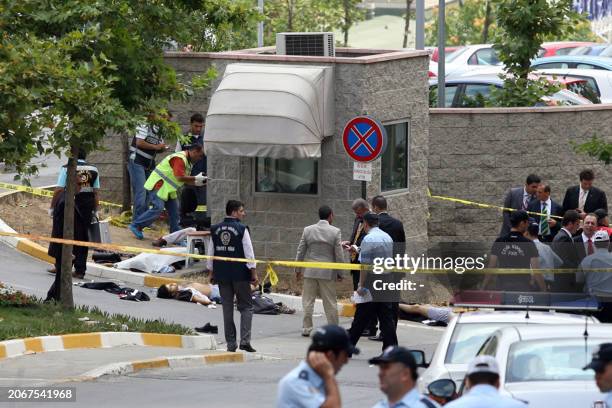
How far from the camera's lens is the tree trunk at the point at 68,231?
17.3 metres

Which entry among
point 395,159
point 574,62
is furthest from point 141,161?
point 574,62

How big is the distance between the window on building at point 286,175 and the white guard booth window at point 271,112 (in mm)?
385

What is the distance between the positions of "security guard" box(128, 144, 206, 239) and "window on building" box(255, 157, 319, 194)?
1394 millimetres

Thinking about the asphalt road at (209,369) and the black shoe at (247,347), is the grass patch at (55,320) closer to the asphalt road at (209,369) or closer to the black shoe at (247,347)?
the black shoe at (247,347)

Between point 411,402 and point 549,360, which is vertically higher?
point 411,402

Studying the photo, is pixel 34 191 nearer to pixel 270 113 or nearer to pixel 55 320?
pixel 270 113

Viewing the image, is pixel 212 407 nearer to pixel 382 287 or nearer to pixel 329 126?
pixel 382 287

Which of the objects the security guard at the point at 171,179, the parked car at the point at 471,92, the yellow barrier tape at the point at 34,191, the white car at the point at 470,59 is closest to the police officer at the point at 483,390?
the security guard at the point at 171,179

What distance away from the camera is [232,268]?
53.8ft

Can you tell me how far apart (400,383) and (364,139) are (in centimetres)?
1203

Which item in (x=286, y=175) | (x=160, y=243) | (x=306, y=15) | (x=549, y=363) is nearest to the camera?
(x=549, y=363)

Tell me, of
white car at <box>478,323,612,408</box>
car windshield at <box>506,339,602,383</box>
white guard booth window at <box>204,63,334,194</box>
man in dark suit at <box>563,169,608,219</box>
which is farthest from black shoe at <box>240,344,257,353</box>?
car windshield at <box>506,339,602,383</box>

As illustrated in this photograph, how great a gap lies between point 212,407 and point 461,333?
2779mm

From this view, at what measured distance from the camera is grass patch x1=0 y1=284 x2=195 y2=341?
15.9 metres
